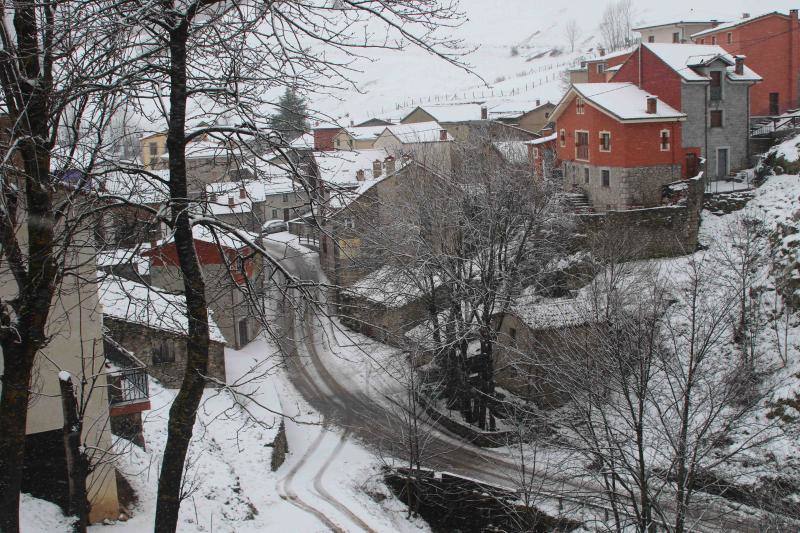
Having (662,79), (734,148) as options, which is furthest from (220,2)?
(734,148)

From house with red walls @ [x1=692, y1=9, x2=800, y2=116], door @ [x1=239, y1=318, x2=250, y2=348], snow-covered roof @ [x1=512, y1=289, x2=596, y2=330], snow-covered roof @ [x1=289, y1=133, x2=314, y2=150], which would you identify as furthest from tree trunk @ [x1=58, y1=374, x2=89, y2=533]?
house with red walls @ [x1=692, y1=9, x2=800, y2=116]

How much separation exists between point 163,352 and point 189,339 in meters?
17.5

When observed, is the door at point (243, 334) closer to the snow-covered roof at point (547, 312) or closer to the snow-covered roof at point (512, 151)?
the snow-covered roof at point (547, 312)

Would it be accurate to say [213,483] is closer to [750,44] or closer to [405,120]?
[750,44]

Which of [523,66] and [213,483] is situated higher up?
[523,66]

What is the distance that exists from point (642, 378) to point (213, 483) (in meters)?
8.42

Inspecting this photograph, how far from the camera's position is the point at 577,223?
2497 cm

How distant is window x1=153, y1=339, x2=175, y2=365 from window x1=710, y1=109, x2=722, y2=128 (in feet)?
73.2

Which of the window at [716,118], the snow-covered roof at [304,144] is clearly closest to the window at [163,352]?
the snow-covered roof at [304,144]

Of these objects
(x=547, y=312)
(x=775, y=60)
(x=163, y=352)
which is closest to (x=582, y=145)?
(x=547, y=312)

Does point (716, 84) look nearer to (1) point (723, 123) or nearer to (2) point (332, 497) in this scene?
(1) point (723, 123)

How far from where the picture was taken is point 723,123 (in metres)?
29.0

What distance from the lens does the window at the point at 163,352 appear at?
2198 centimetres

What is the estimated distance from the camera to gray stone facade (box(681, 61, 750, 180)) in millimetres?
28266
